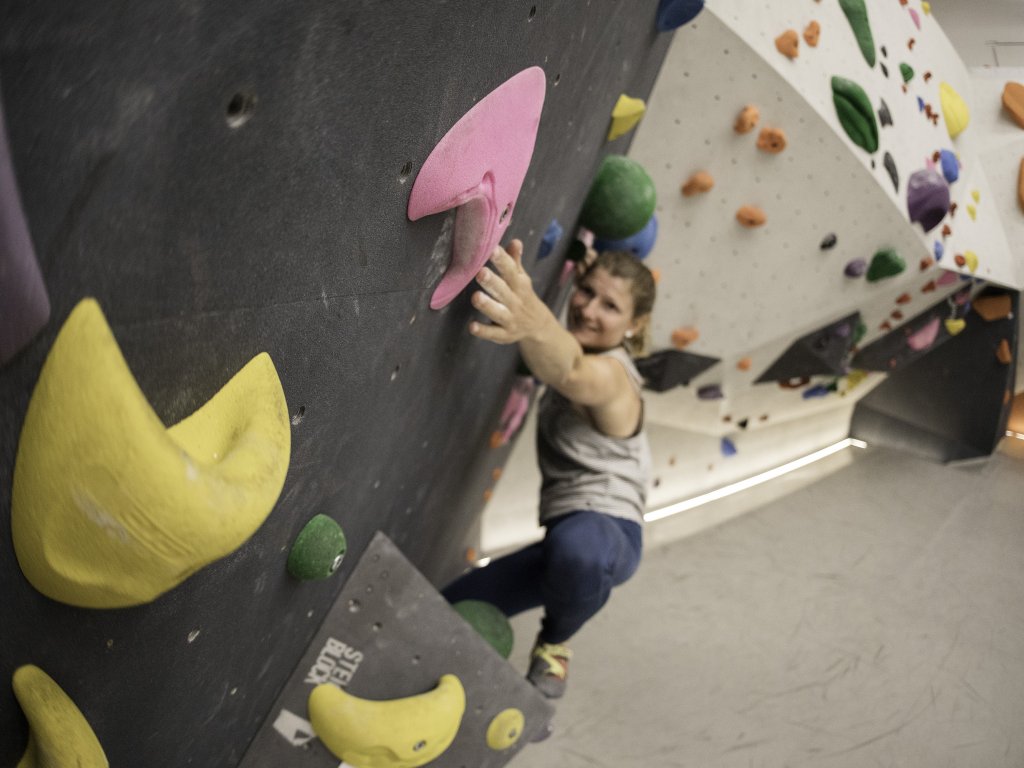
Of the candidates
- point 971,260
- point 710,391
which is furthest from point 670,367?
point 971,260

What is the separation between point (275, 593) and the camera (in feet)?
2.92

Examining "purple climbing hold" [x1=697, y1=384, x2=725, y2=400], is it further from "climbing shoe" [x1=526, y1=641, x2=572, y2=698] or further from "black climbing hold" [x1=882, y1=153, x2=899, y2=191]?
"climbing shoe" [x1=526, y1=641, x2=572, y2=698]

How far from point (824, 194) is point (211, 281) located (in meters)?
1.99

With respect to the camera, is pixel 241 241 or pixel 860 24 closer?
pixel 241 241

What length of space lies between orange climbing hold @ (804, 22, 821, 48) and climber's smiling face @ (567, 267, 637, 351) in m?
0.88

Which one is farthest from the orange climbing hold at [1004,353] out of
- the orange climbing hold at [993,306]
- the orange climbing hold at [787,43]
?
the orange climbing hold at [787,43]

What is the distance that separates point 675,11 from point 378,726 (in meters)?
1.16

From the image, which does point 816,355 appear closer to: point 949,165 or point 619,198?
point 949,165

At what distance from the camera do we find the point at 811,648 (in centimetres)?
236

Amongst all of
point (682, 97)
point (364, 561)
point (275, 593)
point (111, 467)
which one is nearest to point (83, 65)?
point (111, 467)

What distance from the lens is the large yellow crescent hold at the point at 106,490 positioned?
0.46 metres

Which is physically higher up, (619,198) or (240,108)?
(240,108)

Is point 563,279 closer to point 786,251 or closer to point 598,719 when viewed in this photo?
point 786,251

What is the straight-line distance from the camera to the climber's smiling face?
1607mm
